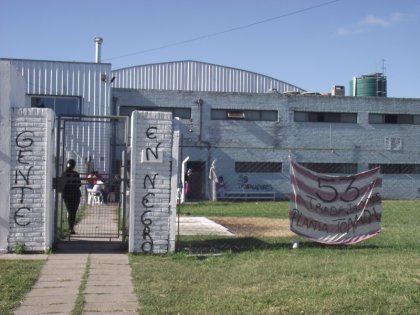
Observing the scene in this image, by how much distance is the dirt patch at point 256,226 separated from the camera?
13.5 m

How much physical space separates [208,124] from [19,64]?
10256mm

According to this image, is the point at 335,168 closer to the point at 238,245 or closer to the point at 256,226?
the point at 256,226

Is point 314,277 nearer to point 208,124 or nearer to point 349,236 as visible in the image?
point 349,236

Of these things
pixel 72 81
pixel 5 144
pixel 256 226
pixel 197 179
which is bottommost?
pixel 256 226

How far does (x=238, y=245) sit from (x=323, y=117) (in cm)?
2399

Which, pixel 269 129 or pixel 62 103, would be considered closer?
pixel 62 103

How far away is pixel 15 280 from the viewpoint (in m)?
7.55

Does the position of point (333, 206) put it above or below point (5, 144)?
below

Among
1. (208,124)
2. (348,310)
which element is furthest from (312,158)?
(348,310)

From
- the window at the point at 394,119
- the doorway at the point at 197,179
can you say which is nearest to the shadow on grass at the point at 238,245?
the doorway at the point at 197,179

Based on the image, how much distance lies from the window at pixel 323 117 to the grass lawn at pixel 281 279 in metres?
22.6

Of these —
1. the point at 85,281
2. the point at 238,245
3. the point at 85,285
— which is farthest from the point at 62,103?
the point at 85,285

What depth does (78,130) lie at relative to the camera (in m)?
22.1

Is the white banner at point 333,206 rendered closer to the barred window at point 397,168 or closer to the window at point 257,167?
the window at point 257,167
